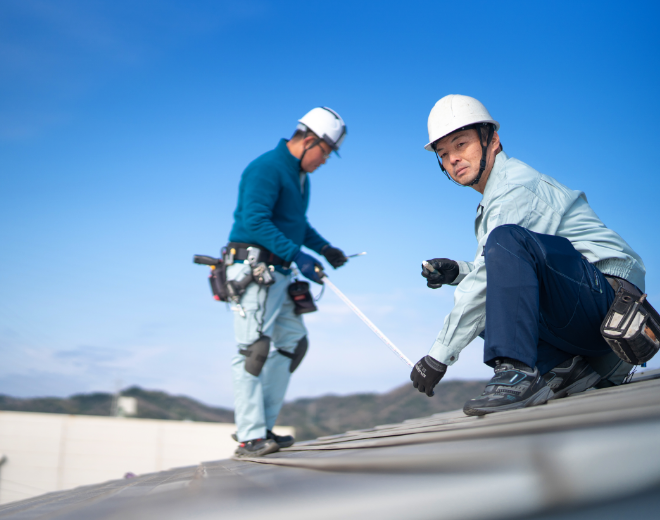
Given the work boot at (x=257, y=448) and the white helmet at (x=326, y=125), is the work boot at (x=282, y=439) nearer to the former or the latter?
the work boot at (x=257, y=448)

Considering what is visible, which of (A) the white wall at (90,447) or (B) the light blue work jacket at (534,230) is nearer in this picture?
(B) the light blue work jacket at (534,230)

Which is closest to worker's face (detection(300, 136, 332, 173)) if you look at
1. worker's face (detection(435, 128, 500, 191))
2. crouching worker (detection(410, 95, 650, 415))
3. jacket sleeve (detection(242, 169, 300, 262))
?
jacket sleeve (detection(242, 169, 300, 262))

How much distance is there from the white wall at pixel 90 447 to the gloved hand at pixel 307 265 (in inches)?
680

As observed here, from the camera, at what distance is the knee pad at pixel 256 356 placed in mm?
3090

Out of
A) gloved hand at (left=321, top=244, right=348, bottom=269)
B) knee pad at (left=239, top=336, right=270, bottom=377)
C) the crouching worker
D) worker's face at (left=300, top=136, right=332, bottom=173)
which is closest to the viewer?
the crouching worker

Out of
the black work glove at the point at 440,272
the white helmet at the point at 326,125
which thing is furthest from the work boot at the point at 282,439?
the white helmet at the point at 326,125

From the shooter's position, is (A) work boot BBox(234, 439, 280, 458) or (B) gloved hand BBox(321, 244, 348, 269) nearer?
(A) work boot BBox(234, 439, 280, 458)

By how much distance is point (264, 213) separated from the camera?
10.7 feet

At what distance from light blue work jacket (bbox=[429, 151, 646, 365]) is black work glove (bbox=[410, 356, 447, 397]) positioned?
1.0 inches

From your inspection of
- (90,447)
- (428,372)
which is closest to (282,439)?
(428,372)

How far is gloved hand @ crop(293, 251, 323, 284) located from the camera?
10.7 feet

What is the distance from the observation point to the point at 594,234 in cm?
193

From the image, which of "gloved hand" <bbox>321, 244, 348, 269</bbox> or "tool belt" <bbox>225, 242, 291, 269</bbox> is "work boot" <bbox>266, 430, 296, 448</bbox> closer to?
"tool belt" <bbox>225, 242, 291, 269</bbox>

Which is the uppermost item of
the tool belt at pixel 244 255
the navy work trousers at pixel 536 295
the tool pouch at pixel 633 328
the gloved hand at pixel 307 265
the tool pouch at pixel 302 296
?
the tool belt at pixel 244 255
